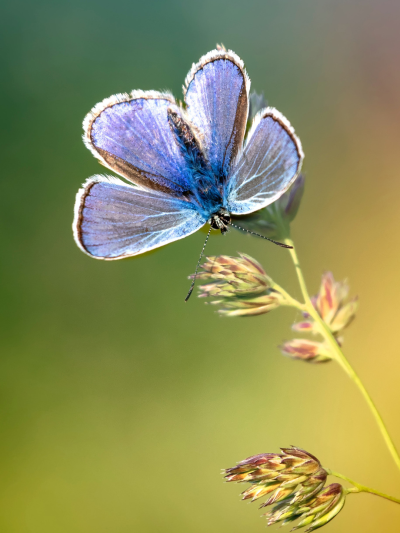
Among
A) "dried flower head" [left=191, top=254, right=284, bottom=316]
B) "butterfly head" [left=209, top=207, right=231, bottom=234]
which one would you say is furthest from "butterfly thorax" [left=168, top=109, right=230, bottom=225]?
"dried flower head" [left=191, top=254, right=284, bottom=316]

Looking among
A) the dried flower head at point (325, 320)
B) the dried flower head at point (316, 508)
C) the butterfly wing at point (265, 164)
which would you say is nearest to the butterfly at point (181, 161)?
the butterfly wing at point (265, 164)

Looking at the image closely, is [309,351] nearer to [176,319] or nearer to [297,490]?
[297,490]

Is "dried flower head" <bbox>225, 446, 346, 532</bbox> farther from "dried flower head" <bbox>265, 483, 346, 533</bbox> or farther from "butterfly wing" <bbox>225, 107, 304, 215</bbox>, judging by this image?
"butterfly wing" <bbox>225, 107, 304, 215</bbox>

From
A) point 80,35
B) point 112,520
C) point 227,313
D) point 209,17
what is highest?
point 209,17

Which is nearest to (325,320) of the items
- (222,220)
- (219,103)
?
(222,220)

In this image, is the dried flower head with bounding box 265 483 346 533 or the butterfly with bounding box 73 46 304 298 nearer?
the dried flower head with bounding box 265 483 346 533

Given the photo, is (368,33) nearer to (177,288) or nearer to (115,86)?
(115,86)

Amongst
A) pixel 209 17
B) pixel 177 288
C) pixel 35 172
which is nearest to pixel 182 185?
pixel 177 288

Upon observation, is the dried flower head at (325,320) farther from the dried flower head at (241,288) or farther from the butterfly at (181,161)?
the butterfly at (181,161)
